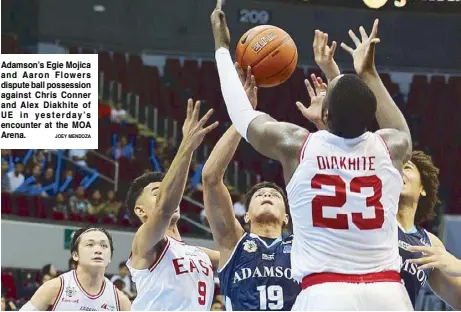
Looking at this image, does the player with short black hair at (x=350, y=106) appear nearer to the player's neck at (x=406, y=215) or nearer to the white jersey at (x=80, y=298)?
the player's neck at (x=406, y=215)

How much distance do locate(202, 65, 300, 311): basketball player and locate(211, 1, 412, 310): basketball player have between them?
3.39 ft

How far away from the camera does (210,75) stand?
1512 cm

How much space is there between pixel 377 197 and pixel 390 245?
20 cm

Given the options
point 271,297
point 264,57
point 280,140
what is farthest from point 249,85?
point 271,297

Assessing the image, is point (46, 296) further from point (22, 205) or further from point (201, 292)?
point (22, 205)

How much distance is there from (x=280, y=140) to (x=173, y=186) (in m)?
1.40

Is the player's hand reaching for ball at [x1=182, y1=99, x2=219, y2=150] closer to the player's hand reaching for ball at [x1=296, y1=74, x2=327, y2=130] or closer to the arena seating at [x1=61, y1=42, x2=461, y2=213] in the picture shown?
the player's hand reaching for ball at [x1=296, y1=74, x2=327, y2=130]

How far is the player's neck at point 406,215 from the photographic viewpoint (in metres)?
4.75

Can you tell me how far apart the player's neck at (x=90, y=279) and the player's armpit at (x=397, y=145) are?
121 inches

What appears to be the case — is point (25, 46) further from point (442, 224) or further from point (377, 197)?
point (377, 197)

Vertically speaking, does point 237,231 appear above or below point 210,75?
below

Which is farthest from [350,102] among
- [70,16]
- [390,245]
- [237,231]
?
[70,16]

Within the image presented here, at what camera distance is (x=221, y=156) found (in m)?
4.61
